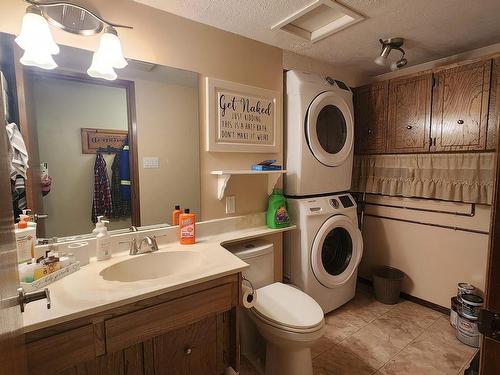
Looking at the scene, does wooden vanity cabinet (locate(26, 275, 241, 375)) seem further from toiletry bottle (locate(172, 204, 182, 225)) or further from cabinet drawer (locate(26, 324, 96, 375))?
toiletry bottle (locate(172, 204, 182, 225))

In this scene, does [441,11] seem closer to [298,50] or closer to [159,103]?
[298,50]

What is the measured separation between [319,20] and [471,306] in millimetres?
2257

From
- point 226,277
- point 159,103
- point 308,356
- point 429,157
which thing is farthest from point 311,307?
point 429,157

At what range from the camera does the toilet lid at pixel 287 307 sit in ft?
4.53

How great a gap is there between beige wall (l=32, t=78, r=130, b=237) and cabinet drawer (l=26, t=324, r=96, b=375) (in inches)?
24.5

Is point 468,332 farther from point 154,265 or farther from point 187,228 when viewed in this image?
point 154,265

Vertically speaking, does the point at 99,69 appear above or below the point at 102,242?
above

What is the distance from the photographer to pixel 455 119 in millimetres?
1982

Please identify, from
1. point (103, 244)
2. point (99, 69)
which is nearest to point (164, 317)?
point (103, 244)

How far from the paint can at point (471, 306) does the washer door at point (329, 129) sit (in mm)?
1349

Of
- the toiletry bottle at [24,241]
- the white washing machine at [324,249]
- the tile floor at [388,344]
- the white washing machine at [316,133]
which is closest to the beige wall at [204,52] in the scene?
the white washing machine at [316,133]

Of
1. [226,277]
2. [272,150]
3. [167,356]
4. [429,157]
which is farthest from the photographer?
[429,157]

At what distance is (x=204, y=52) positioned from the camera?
1.70 meters

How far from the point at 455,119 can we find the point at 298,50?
1.32 meters
